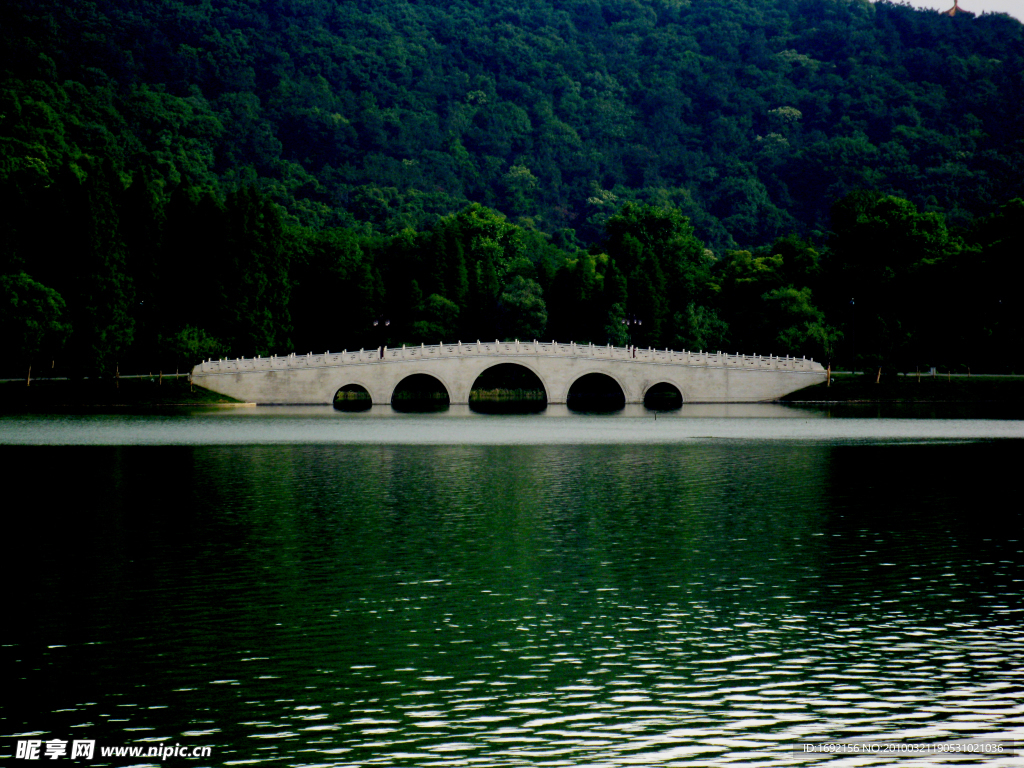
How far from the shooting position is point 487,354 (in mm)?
76562

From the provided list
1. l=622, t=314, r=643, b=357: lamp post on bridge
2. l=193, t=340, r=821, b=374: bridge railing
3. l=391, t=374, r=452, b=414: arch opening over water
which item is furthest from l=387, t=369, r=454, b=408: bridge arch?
l=622, t=314, r=643, b=357: lamp post on bridge

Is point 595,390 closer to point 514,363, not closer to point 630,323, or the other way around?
point 630,323

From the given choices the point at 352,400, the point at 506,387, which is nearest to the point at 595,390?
the point at 506,387

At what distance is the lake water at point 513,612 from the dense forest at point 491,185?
39185 millimetres

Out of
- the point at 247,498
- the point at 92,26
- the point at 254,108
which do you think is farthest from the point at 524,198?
the point at 247,498

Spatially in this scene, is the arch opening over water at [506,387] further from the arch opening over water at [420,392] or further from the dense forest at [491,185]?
the dense forest at [491,185]

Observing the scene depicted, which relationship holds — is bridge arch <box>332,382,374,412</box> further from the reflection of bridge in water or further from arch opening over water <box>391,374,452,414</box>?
arch opening over water <box>391,374,452,414</box>

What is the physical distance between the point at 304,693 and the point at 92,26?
151m

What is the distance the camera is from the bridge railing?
73312 millimetres

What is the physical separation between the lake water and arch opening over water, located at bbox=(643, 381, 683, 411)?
1681 inches

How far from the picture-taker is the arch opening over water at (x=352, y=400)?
252 ft

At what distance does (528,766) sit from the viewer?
11.0m

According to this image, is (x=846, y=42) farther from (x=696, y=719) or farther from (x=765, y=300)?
(x=696, y=719)

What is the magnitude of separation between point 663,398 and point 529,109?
102m
